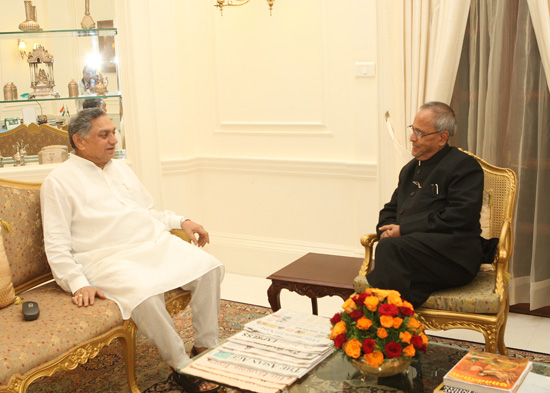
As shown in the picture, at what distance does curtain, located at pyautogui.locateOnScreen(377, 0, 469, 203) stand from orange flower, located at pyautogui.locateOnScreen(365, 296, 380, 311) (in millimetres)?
1804

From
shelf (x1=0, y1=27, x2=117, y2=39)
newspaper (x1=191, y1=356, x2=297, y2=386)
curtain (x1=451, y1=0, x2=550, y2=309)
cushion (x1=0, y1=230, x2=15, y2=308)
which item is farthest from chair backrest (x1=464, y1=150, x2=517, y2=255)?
shelf (x1=0, y1=27, x2=117, y2=39)

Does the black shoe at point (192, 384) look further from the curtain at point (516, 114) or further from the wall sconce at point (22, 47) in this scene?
the wall sconce at point (22, 47)

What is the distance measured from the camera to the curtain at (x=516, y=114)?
3.68 m

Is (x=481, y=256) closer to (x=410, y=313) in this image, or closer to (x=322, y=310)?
(x=410, y=313)

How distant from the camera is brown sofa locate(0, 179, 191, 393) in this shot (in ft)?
8.45

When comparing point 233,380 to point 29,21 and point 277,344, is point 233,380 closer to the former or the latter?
point 277,344

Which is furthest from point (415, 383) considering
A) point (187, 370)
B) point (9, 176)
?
point (9, 176)

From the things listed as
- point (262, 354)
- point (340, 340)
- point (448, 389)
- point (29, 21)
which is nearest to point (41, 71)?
point (29, 21)

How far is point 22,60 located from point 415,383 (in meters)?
3.73

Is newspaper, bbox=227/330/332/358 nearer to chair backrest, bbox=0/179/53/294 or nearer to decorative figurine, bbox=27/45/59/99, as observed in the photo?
chair backrest, bbox=0/179/53/294

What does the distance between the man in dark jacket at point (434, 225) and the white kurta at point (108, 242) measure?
38.0 inches

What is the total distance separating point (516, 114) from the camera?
374 cm

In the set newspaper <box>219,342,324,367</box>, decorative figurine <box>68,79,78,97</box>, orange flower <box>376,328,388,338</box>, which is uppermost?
decorative figurine <box>68,79,78,97</box>

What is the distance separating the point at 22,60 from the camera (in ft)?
15.5
